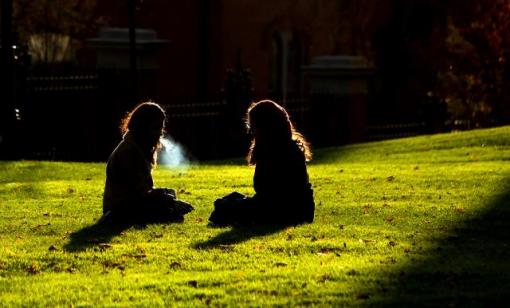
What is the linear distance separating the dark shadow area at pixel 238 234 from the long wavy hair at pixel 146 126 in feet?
3.39

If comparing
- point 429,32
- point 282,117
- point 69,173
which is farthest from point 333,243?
point 429,32

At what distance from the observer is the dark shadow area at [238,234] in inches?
380

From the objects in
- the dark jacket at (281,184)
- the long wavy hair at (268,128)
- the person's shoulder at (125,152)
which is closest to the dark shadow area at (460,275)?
the dark jacket at (281,184)

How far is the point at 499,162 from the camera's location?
1661cm

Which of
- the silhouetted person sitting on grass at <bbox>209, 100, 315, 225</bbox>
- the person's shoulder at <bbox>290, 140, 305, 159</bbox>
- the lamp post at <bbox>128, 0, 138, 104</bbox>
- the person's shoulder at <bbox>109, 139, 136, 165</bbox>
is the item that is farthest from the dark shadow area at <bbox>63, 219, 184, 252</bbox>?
the lamp post at <bbox>128, 0, 138, 104</bbox>

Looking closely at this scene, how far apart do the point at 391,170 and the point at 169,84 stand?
45.7 ft

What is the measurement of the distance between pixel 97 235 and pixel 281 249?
1722 mm

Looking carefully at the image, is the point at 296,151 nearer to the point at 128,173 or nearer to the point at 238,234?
the point at 238,234

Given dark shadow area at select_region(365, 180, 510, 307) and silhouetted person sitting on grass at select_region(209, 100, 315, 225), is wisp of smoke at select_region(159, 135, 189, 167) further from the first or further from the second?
dark shadow area at select_region(365, 180, 510, 307)

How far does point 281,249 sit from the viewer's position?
30.7 feet

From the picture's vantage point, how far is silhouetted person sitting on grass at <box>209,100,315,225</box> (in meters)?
10.6

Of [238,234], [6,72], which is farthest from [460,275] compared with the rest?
[6,72]

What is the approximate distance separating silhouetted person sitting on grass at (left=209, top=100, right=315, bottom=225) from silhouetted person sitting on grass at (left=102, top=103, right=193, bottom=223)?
0.55m

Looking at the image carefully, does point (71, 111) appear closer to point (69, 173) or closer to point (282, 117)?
point (69, 173)
